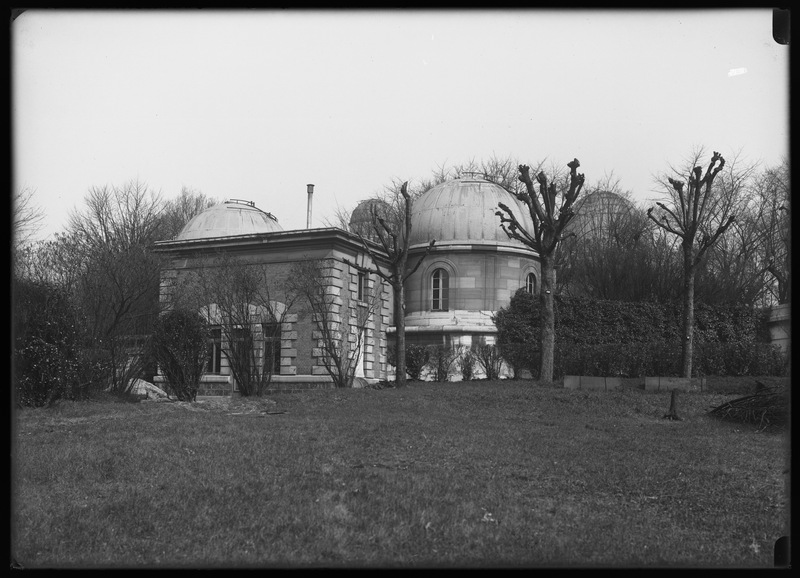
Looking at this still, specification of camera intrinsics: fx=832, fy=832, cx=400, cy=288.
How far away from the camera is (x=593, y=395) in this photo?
65.1ft

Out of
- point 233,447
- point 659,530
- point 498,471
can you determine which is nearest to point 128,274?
point 233,447

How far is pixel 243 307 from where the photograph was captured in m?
23.8

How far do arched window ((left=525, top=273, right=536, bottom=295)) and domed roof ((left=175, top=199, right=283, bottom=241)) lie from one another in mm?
10612

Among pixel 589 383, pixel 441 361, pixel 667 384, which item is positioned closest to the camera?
pixel 667 384

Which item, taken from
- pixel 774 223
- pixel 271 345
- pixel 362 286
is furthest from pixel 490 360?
pixel 774 223

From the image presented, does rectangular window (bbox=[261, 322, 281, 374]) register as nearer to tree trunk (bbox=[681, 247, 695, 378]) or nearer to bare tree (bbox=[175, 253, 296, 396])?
bare tree (bbox=[175, 253, 296, 396])

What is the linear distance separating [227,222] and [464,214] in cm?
975

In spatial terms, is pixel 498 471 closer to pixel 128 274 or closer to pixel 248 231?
pixel 128 274

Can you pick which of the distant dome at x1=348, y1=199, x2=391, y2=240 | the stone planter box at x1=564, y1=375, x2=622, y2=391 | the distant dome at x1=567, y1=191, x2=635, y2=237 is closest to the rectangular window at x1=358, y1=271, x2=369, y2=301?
the distant dome at x1=348, y1=199, x2=391, y2=240

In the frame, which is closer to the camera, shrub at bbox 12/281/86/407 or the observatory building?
shrub at bbox 12/281/86/407

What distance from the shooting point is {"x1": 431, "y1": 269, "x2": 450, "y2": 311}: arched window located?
1288 inches

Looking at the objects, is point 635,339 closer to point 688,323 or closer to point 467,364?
point 688,323

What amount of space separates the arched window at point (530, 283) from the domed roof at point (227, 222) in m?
10.6

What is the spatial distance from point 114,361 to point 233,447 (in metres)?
8.12
